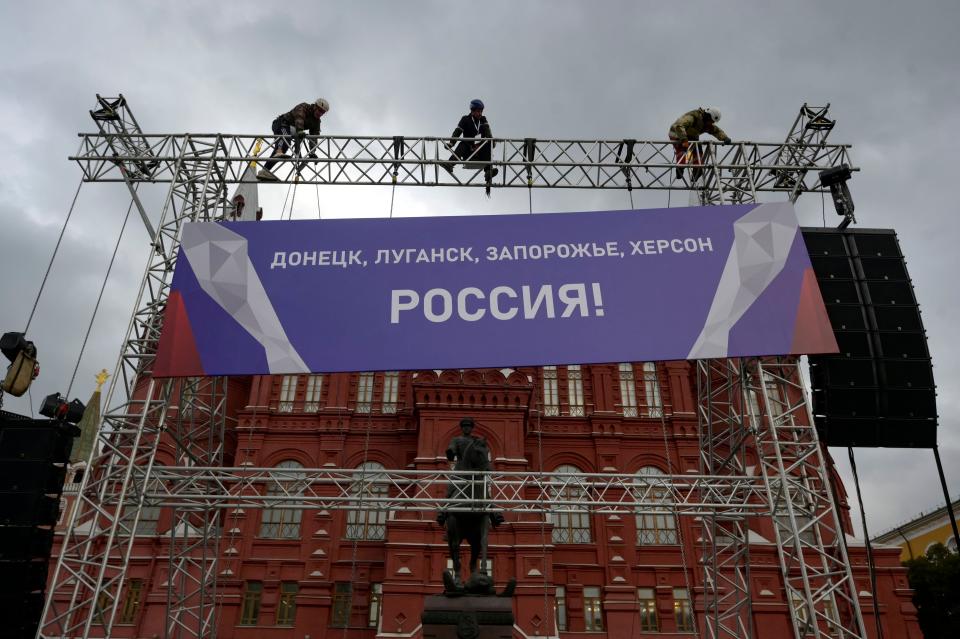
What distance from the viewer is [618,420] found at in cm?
2869

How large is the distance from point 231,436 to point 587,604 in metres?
16.7

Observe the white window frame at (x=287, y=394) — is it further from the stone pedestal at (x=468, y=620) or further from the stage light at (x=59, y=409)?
the stone pedestal at (x=468, y=620)

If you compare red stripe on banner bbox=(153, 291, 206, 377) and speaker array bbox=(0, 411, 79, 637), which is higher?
red stripe on banner bbox=(153, 291, 206, 377)

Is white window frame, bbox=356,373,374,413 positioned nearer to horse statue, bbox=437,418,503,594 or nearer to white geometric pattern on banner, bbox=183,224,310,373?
white geometric pattern on banner, bbox=183,224,310,373

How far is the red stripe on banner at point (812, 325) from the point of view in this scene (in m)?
12.0

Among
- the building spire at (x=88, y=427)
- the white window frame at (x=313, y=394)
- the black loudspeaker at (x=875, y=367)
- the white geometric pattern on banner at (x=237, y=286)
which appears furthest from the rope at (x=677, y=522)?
the building spire at (x=88, y=427)

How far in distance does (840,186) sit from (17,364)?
640 inches

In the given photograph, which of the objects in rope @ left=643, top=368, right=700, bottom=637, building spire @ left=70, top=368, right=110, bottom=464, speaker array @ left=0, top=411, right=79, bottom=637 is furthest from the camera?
building spire @ left=70, top=368, right=110, bottom=464

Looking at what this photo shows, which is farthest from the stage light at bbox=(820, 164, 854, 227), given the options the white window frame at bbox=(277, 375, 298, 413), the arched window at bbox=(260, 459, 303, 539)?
the white window frame at bbox=(277, 375, 298, 413)

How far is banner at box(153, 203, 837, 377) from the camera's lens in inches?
482

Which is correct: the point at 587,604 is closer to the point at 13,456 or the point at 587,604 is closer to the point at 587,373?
the point at 587,373

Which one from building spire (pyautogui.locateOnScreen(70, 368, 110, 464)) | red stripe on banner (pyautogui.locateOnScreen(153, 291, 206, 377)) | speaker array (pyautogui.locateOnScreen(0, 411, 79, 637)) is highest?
building spire (pyautogui.locateOnScreen(70, 368, 110, 464))

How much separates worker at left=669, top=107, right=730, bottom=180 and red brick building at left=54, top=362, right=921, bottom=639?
11.2 metres

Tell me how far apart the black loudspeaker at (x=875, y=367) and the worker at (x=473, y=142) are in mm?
7247
